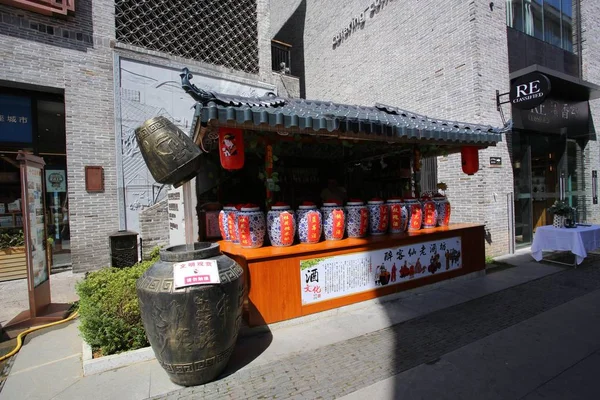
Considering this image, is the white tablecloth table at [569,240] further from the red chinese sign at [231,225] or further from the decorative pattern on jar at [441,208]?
the red chinese sign at [231,225]

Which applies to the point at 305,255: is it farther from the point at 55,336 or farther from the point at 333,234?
the point at 55,336

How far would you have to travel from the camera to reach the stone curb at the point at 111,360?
10.9 ft

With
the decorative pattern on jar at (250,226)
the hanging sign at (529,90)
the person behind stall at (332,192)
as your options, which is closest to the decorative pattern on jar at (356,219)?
the decorative pattern on jar at (250,226)

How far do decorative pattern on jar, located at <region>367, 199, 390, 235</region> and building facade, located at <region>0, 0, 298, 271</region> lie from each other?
212 inches

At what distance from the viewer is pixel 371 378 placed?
311cm

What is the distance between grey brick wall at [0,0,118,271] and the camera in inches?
293


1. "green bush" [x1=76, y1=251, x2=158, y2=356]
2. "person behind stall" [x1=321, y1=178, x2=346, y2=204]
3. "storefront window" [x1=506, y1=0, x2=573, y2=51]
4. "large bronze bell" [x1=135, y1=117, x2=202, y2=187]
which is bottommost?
"green bush" [x1=76, y1=251, x2=158, y2=356]

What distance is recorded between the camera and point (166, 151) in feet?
10.2

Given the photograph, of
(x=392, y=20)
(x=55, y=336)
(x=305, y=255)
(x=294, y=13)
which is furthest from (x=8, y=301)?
(x=294, y=13)

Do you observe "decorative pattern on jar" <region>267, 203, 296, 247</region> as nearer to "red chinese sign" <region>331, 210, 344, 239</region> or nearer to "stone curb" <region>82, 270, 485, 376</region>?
"red chinese sign" <region>331, 210, 344, 239</region>

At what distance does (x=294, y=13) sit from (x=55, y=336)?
17.0m

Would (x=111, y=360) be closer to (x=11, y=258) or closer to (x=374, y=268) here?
(x=374, y=268)

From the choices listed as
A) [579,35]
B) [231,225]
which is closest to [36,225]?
[231,225]

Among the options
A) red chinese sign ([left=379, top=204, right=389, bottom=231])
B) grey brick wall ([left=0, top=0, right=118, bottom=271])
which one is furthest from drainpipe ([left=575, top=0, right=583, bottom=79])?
grey brick wall ([left=0, top=0, right=118, bottom=271])
